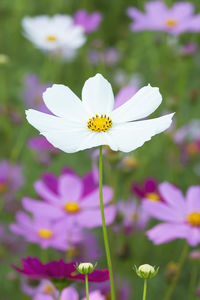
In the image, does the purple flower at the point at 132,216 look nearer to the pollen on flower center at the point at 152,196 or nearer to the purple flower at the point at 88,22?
the pollen on flower center at the point at 152,196

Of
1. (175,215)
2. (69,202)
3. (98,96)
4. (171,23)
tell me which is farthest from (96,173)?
(171,23)

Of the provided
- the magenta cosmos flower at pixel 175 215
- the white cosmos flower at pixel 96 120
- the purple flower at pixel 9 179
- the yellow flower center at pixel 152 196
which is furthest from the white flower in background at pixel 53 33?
the white cosmos flower at pixel 96 120

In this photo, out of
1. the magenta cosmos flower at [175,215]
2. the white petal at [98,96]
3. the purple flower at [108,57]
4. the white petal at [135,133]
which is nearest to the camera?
the white petal at [135,133]

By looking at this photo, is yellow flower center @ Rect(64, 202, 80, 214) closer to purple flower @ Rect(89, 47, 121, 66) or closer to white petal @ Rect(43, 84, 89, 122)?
white petal @ Rect(43, 84, 89, 122)

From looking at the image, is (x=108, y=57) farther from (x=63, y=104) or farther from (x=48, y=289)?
(x=63, y=104)

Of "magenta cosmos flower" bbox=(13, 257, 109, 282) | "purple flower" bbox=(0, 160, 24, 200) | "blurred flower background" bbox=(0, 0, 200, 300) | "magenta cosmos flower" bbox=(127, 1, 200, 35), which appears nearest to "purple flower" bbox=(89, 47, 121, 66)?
"blurred flower background" bbox=(0, 0, 200, 300)

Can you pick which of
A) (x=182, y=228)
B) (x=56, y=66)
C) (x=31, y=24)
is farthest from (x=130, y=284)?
(x=56, y=66)
